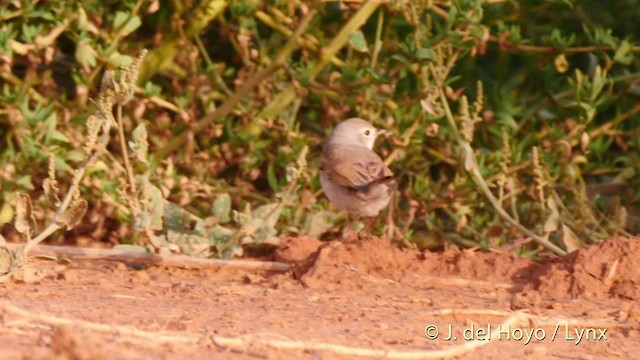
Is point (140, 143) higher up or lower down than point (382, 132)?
higher up

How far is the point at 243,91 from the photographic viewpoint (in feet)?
22.5

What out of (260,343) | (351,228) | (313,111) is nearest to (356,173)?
(351,228)

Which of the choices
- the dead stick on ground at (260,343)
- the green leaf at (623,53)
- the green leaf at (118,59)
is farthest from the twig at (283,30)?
the dead stick on ground at (260,343)

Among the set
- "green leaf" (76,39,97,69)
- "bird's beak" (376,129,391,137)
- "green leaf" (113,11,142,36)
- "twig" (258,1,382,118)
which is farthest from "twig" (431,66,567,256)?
"green leaf" (76,39,97,69)

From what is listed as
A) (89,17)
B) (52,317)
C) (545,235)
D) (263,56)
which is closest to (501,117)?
(545,235)

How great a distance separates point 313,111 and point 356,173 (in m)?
0.97

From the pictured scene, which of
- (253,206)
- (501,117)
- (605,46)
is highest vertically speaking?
(605,46)

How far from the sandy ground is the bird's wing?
56cm

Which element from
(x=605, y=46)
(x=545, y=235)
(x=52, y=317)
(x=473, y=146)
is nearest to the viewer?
(x=52, y=317)

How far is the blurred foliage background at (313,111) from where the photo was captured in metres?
6.56

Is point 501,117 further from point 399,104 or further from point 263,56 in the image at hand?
point 263,56

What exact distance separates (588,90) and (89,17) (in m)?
2.67

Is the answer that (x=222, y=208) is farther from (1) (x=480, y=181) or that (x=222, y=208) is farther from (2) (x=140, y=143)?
(1) (x=480, y=181)

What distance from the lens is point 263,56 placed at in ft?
23.6
